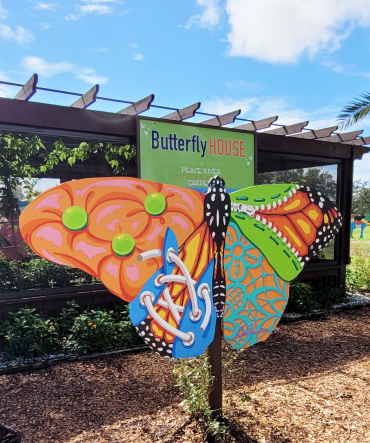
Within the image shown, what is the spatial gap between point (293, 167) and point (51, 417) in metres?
5.99

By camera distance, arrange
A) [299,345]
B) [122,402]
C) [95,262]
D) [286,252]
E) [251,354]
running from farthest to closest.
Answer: [299,345] < [251,354] < [122,402] < [286,252] < [95,262]

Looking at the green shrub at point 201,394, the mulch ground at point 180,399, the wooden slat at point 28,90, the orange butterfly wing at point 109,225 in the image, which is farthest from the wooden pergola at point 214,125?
the green shrub at point 201,394

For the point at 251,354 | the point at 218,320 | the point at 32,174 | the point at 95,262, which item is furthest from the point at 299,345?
the point at 32,174

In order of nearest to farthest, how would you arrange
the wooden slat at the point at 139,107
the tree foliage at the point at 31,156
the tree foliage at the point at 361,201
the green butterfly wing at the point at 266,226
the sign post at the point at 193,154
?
the green butterfly wing at the point at 266,226, the wooden slat at the point at 139,107, the tree foliage at the point at 31,156, the sign post at the point at 193,154, the tree foliage at the point at 361,201

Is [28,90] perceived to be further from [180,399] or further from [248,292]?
[180,399]

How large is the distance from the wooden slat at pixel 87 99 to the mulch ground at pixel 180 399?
10.4ft

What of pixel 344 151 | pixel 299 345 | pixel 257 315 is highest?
pixel 344 151

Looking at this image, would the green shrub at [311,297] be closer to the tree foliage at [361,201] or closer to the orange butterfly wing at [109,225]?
the orange butterfly wing at [109,225]

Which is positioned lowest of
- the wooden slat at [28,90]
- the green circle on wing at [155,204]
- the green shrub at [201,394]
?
the green shrub at [201,394]

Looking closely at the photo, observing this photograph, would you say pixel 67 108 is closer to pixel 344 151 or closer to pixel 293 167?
pixel 293 167

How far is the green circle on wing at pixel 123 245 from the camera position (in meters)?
2.37

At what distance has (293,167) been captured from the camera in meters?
Answer: 7.26

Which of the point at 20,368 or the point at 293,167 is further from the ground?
the point at 293,167

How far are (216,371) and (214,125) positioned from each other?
12.8 ft
